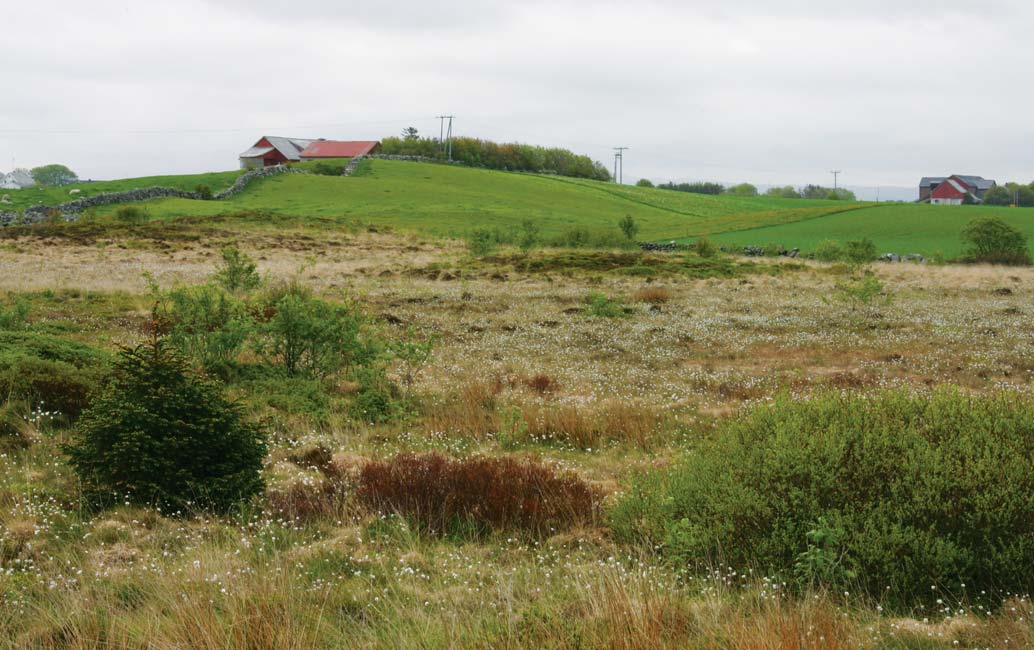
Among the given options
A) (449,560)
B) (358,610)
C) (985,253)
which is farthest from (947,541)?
(985,253)

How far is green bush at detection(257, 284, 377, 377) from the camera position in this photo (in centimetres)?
1374

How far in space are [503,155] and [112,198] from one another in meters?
84.9

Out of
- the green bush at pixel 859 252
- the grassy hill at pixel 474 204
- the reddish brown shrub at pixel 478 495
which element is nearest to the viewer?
the reddish brown shrub at pixel 478 495

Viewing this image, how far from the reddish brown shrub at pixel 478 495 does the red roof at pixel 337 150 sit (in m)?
131

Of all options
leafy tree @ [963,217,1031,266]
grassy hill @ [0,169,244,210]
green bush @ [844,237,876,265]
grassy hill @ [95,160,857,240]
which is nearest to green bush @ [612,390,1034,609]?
green bush @ [844,237,876,265]

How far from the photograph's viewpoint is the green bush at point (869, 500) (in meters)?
4.92

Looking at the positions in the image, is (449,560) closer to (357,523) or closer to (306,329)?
(357,523)

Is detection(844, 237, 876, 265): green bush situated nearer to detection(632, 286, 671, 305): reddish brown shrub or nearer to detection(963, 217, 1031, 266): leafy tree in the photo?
detection(632, 286, 671, 305): reddish brown shrub

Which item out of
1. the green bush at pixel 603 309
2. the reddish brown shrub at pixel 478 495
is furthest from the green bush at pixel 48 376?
the green bush at pixel 603 309

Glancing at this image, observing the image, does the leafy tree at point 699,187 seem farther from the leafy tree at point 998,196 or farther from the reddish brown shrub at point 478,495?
the reddish brown shrub at point 478,495

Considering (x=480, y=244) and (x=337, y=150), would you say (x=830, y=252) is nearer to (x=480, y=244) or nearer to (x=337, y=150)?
(x=480, y=244)

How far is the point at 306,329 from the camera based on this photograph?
45.2ft

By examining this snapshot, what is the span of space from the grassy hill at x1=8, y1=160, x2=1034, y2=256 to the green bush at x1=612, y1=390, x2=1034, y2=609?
5409 cm

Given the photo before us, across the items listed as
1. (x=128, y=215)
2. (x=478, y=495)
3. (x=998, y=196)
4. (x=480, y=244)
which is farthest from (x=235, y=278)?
(x=998, y=196)
